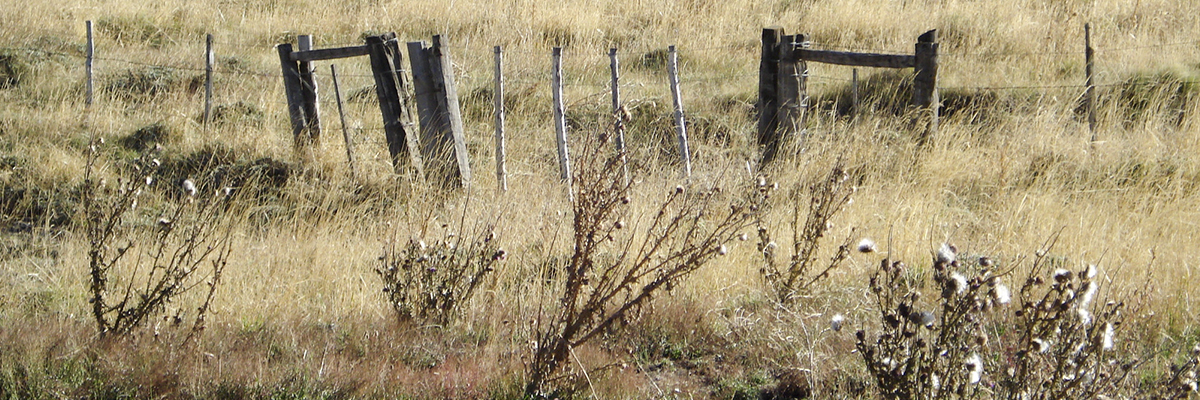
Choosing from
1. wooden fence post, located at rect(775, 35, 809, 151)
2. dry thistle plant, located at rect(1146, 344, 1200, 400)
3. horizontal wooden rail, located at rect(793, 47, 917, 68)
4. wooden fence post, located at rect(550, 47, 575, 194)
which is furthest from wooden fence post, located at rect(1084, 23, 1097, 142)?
dry thistle plant, located at rect(1146, 344, 1200, 400)

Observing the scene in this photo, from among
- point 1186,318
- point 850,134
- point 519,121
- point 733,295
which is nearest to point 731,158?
point 850,134

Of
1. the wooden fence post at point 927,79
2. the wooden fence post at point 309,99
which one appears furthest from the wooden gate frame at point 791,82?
the wooden fence post at point 309,99

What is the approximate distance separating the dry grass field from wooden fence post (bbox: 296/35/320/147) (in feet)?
0.73

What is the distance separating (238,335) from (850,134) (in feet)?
17.6

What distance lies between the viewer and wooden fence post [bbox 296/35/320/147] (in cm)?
799

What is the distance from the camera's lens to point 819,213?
190 inches

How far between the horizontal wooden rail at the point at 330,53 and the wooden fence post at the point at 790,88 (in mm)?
3270

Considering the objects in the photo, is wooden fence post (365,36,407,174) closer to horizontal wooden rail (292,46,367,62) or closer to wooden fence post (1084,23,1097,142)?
horizontal wooden rail (292,46,367,62)

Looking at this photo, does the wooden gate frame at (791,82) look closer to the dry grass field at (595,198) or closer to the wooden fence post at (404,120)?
the dry grass field at (595,198)

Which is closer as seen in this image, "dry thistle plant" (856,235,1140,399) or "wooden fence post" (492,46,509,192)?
"dry thistle plant" (856,235,1140,399)

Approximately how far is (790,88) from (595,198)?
14.3 feet

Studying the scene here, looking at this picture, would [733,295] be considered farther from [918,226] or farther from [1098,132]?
[1098,132]

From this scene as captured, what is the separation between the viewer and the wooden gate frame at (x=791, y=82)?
7.42 m

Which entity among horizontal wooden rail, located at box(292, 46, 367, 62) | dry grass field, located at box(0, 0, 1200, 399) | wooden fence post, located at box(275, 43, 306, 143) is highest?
horizontal wooden rail, located at box(292, 46, 367, 62)
